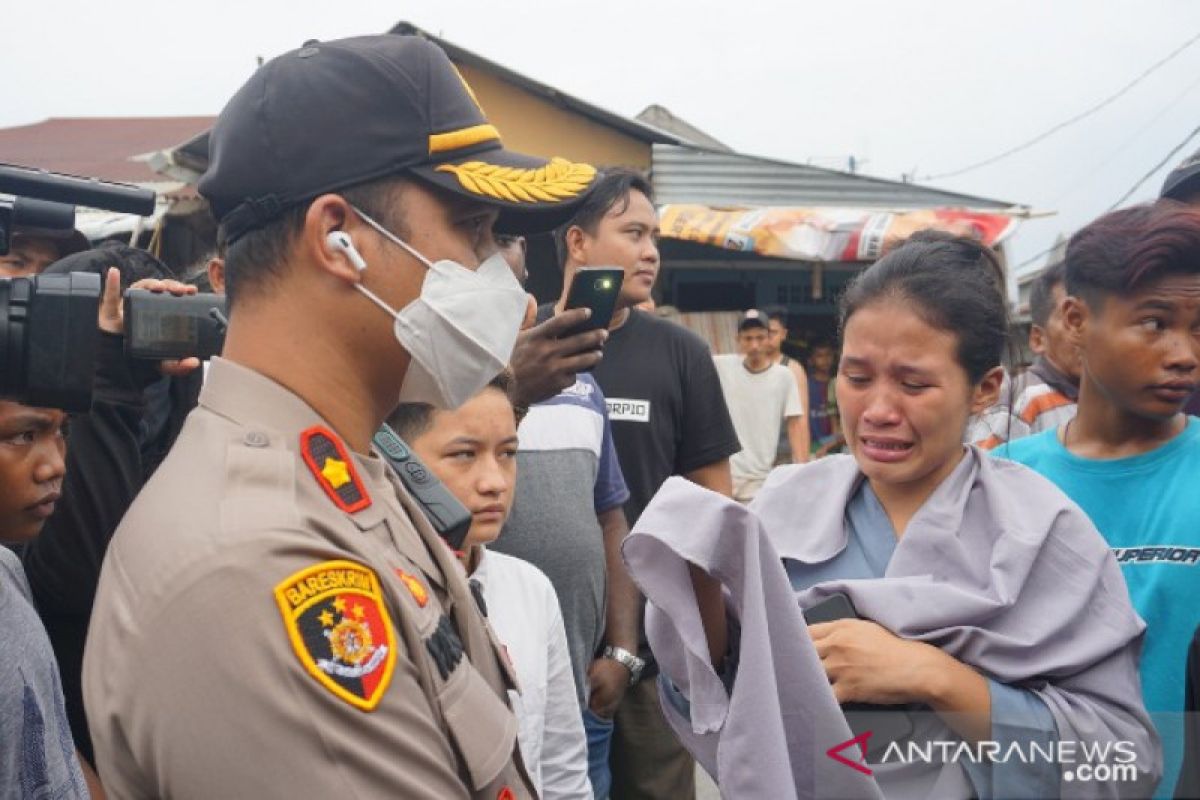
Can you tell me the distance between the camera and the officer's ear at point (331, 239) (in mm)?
1480

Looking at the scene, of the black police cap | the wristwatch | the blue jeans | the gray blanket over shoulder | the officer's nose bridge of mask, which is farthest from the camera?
the wristwatch

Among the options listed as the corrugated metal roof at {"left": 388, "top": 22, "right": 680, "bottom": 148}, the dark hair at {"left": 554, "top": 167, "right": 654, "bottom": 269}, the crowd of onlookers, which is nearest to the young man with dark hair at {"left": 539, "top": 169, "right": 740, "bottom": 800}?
the dark hair at {"left": 554, "top": 167, "right": 654, "bottom": 269}

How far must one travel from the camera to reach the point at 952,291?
7.40 feet

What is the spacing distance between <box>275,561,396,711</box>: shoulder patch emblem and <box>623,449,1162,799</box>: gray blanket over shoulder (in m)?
0.58

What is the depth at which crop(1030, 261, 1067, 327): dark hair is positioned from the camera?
458 cm

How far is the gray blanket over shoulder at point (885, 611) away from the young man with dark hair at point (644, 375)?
1.39m

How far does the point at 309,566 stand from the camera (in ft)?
4.02

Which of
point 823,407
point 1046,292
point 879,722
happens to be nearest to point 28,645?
point 879,722

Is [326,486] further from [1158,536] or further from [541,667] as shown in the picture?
[1158,536]

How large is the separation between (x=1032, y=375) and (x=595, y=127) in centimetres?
726

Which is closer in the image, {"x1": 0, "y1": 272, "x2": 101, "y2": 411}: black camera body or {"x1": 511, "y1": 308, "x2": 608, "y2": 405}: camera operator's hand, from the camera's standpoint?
{"x1": 0, "y1": 272, "x2": 101, "y2": 411}: black camera body

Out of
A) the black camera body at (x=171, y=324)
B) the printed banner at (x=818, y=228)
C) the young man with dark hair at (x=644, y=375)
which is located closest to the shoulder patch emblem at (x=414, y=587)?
the black camera body at (x=171, y=324)

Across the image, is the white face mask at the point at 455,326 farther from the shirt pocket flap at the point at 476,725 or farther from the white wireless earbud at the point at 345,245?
the shirt pocket flap at the point at 476,725

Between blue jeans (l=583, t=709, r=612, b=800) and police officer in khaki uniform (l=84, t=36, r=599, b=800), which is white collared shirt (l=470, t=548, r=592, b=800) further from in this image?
police officer in khaki uniform (l=84, t=36, r=599, b=800)
